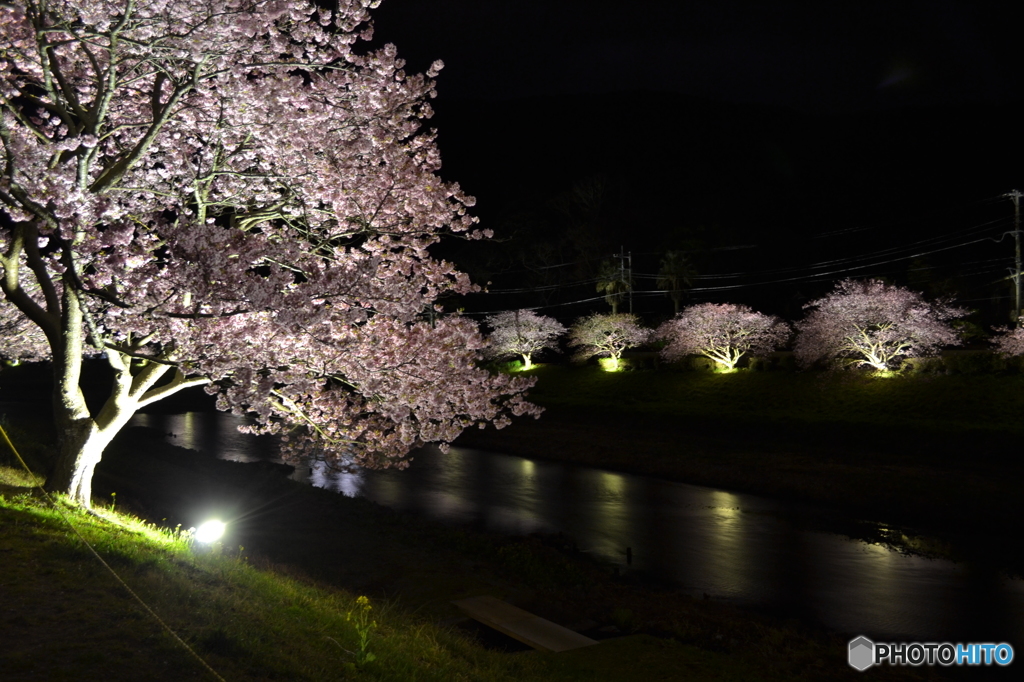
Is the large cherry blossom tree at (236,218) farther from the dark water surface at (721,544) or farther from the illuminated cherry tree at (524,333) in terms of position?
the illuminated cherry tree at (524,333)

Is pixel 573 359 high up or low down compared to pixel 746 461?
up

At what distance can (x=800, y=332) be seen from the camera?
3419 cm

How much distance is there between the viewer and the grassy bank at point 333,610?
586cm

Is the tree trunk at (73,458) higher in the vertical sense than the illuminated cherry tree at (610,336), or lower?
lower

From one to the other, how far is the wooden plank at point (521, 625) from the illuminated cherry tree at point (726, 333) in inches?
1114

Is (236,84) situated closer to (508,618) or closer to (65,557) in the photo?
(65,557)

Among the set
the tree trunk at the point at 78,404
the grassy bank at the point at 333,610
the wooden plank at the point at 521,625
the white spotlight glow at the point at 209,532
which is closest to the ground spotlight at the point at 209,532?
the white spotlight glow at the point at 209,532

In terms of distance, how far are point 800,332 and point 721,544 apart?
63.5 ft

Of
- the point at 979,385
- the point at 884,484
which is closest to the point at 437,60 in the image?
the point at 884,484

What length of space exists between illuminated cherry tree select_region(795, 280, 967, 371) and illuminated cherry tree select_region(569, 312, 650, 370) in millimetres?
12075

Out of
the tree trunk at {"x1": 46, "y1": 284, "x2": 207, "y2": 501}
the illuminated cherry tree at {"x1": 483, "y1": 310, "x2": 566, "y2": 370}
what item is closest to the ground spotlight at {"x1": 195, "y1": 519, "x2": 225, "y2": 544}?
the tree trunk at {"x1": 46, "y1": 284, "x2": 207, "y2": 501}

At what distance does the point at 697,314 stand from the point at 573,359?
32.9ft

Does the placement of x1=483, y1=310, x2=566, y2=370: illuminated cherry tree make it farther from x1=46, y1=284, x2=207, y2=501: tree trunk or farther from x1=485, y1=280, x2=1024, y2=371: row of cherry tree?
x1=46, y1=284, x2=207, y2=501: tree trunk

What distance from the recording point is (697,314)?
124ft
